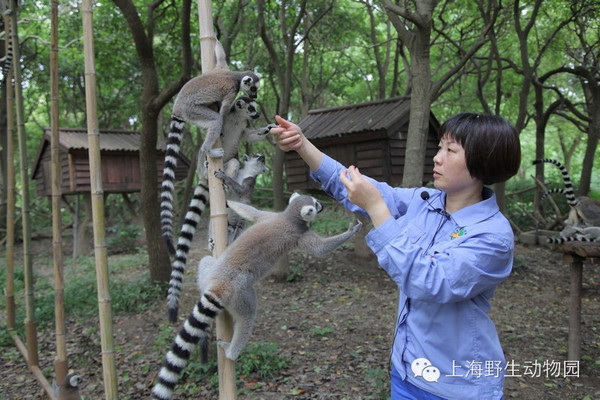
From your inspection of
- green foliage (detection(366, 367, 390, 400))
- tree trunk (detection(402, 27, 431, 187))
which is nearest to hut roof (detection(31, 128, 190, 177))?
tree trunk (detection(402, 27, 431, 187))

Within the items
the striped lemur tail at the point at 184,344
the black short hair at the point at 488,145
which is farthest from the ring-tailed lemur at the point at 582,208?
the striped lemur tail at the point at 184,344

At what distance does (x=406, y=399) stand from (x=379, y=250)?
0.76 m

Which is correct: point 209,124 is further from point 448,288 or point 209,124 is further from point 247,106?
point 448,288

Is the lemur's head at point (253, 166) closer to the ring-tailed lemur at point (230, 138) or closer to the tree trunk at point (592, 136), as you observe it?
the ring-tailed lemur at point (230, 138)

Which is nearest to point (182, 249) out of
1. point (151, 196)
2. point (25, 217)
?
point (25, 217)

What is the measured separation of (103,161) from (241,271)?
27.7ft

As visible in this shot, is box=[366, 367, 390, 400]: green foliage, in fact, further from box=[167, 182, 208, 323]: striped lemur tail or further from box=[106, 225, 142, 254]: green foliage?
box=[106, 225, 142, 254]: green foliage

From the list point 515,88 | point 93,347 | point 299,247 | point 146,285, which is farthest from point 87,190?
point 515,88

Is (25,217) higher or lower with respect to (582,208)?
higher

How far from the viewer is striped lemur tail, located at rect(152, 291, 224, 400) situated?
1.90 m

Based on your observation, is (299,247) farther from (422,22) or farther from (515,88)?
(515,88)

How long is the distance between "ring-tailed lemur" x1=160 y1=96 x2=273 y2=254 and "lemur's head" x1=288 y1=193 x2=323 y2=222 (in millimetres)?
506

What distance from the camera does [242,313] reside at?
249cm

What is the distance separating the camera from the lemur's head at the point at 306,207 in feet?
8.99
